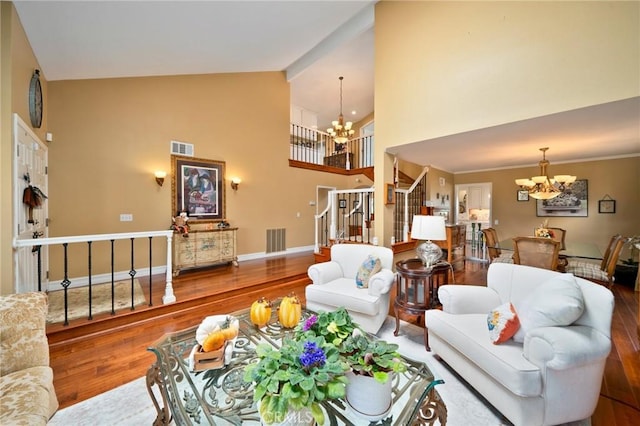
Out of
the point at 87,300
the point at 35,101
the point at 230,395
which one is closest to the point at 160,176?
the point at 35,101

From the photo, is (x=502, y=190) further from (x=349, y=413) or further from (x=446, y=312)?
(x=349, y=413)

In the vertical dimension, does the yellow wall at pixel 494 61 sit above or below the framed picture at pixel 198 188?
above

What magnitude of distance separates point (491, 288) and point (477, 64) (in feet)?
8.76

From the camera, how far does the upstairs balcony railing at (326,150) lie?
785cm

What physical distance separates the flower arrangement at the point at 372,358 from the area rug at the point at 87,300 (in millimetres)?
3232

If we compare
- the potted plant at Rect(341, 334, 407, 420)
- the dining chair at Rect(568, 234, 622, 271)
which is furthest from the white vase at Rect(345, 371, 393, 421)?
the dining chair at Rect(568, 234, 622, 271)

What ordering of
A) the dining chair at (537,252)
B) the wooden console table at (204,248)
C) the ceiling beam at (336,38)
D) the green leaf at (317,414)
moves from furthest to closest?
the ceiling beam at (336,38), the wooden console table at (204,248), the dining chair at (537,252), the green leaf at (317,414)

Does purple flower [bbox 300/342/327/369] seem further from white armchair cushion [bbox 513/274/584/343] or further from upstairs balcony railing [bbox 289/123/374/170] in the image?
upstairs balcony railing [bbox 289/123/374/170]

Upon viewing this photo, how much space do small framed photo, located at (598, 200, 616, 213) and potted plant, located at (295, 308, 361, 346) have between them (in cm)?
676

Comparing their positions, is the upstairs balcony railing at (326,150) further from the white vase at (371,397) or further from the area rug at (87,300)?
the white vase at (371,397)

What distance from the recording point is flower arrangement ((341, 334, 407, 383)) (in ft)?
3.51

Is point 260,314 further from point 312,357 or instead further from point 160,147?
point 160,147

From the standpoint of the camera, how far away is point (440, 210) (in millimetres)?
6973

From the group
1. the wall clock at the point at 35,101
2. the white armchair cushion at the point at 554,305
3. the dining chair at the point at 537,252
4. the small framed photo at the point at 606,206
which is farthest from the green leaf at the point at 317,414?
the small framed photo at the point at 606,206
